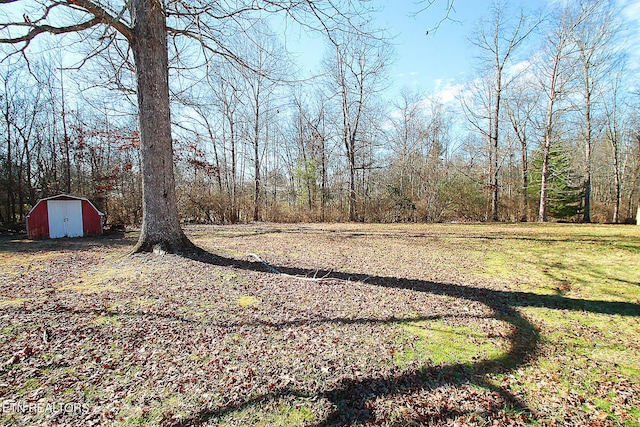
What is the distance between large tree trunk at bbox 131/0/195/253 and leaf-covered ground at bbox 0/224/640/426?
743 mm

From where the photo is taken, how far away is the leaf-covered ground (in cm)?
213

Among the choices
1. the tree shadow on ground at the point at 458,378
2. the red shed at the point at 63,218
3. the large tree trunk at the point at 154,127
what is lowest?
the tree shadow on ground at the point at 458,378

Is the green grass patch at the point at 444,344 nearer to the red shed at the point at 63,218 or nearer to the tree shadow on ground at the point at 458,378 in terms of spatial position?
the tree shadow on ground at the point at 458,378

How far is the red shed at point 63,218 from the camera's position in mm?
11172

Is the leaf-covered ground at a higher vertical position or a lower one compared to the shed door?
lower

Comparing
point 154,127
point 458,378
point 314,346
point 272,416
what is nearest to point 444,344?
point 458,378

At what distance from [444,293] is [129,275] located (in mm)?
5257

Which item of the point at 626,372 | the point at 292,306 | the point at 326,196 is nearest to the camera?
the point at 626,372

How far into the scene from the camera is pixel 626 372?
8.81 ft

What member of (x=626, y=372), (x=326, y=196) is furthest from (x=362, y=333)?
(x=326, y=196)

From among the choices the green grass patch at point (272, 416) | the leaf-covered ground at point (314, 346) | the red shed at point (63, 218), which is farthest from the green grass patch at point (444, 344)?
the red shed at point (63, 218)

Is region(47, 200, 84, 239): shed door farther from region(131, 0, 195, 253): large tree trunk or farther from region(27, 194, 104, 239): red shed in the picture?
region(131, 0, 195, 253): large tree trunk

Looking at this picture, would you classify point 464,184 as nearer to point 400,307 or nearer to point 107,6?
point 400,307

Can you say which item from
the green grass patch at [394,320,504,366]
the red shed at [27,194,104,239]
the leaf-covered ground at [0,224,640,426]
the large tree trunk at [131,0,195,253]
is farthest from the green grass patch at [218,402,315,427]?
the red shed at [27,194,104,239]
